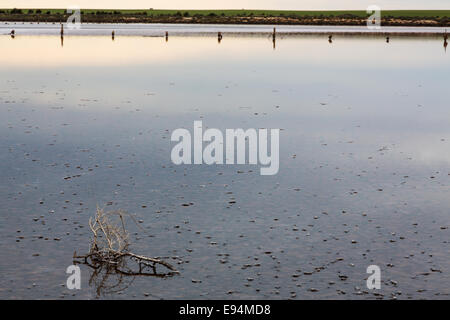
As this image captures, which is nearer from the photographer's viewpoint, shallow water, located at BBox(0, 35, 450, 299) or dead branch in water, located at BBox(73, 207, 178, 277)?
shallow water, located at BBox(0, 35, 450, 299)

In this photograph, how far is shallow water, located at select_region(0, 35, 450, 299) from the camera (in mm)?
17688

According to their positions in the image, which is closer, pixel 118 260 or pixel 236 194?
pixel 118 260

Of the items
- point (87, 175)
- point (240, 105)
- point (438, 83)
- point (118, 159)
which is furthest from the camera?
point (438, 83)

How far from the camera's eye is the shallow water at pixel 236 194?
17.7m

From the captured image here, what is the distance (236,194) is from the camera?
Answer: 2522 cm

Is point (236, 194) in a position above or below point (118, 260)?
above

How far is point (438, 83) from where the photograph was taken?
6988 cm

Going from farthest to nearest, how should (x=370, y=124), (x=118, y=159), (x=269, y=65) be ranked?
1. (x=269, y=65)
2. (x=370, y=124)
3. (x=118, y=159)

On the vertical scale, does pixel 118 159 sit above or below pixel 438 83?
below

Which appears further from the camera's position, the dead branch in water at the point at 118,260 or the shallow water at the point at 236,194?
the dead branch in water at the point at 118,260
